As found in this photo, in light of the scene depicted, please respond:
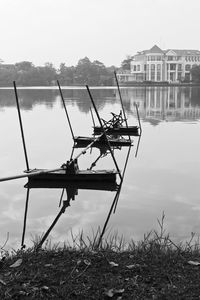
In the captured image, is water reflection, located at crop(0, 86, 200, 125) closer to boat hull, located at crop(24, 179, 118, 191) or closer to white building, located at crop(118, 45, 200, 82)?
boat hull, located at crop(24, 179, 118, 191)

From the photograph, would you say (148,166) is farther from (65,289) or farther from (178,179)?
(65,289)

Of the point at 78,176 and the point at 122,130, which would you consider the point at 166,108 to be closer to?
the point at 122,130

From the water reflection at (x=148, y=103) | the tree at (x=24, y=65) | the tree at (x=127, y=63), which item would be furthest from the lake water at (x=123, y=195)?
the tree at (x=127, y=63)

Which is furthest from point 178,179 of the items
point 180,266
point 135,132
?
point 135,132

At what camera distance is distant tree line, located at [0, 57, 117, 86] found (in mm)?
112562

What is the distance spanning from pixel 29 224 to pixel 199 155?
7165mm

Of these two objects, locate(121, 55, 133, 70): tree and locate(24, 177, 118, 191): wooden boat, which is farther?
locate(121, 55, 133, 70): tree

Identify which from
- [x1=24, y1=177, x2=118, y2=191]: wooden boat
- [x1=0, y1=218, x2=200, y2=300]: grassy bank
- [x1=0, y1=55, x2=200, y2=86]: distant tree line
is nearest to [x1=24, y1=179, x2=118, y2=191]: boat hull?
[x1=24, y1=177, x2=118, y2=191]: wooden boat

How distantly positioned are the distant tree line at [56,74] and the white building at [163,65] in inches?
402

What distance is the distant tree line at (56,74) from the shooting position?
113m

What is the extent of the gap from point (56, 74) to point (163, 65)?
33709mm

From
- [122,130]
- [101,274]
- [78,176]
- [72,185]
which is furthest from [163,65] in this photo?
[101,274]

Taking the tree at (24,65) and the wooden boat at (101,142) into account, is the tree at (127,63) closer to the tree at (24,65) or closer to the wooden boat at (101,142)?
the tree at (24,65)

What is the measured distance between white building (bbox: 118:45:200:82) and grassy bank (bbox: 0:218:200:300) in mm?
119204
